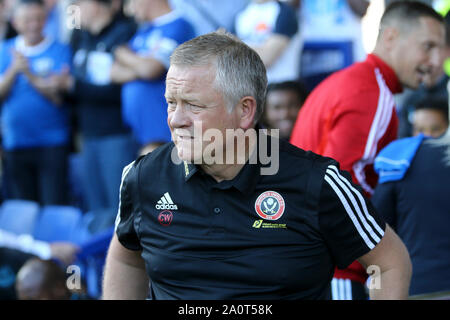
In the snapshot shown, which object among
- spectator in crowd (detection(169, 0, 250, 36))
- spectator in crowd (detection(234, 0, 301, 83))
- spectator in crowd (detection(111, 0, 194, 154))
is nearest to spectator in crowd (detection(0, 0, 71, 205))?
spectator in crowd (detection(111, 0, 194, 154))

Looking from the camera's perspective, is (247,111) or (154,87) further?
(154,87)

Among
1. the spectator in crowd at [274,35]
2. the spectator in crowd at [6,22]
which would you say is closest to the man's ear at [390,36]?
the spectator in crowd at [274,35]

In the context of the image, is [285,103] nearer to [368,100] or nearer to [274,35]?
[274,35]

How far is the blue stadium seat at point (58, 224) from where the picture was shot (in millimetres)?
5312

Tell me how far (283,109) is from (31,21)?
7.87 ft

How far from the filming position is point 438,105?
4426mm

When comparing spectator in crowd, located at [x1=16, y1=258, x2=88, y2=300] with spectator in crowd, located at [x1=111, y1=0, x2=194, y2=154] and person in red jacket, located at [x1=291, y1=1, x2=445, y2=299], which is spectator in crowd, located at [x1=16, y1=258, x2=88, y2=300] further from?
person in red jacket, located at [x1=291, y1=1, x2=445, y2=299]

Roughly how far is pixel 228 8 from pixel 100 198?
1.85 metres

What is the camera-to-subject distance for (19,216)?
18.4 ft

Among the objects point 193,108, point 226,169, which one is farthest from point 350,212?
point 193,108

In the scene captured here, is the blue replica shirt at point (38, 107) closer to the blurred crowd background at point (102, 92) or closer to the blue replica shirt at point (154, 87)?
the blurred crowd background at point (102, 92)
